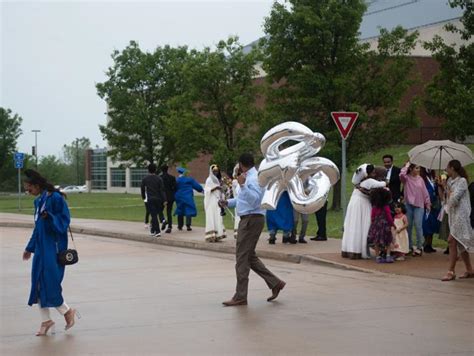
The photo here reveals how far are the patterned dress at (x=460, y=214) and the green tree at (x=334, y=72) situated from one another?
16144mm

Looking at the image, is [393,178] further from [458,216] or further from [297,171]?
[297,171]

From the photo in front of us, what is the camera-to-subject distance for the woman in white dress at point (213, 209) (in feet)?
59.2

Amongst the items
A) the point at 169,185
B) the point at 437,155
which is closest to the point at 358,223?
the point at 437,155

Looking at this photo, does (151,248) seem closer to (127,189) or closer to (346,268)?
(346,268)

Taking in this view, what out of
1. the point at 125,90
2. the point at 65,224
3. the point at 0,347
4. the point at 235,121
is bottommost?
the point at 0,347

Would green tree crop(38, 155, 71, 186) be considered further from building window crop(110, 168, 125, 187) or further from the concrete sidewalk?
the concrete sidewalk

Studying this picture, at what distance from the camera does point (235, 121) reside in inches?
1463

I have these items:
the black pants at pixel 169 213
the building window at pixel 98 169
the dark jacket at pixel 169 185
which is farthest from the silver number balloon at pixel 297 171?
the building window at pixel 98 169

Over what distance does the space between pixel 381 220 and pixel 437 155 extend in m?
2.16

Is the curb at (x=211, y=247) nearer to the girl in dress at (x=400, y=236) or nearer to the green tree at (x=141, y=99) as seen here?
the girl in dress at (x=400, y=236)

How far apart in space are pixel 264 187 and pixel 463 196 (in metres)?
3.32

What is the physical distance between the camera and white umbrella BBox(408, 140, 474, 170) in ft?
48.3

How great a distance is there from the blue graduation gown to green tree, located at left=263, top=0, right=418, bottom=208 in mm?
11329

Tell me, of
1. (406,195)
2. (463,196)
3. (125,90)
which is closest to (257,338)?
(463,196)
